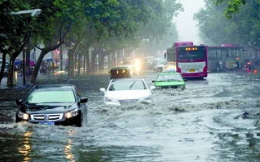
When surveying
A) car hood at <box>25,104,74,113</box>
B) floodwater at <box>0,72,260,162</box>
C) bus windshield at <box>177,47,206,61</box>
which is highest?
bus windshield at <box>177,47,206,61</box>

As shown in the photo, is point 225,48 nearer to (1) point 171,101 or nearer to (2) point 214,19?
(2) point 214,19

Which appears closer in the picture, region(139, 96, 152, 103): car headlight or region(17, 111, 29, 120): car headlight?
region(17, 111, 29, 120): car headlight

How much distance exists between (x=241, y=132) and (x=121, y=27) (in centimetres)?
4035

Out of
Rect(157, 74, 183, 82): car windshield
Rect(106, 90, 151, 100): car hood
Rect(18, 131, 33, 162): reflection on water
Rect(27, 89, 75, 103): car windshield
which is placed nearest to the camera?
Rect(18, 131, 33, 162): reflection on water

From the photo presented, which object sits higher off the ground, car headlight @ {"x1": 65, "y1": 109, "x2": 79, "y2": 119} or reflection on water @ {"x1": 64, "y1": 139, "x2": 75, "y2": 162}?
car headlight @ {"x1": 65, "y1": 109, "x2": 79, "y2": 119}

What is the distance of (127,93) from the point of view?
2528 cm

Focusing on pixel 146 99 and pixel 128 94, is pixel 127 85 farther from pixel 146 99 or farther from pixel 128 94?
pixel 146 99

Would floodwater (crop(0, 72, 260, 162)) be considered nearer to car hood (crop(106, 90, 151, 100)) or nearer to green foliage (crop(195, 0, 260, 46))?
car hood (crop(106, 90, 151, 100))

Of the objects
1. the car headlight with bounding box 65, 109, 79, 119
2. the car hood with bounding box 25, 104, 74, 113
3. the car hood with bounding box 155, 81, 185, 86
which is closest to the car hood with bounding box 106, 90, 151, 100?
the car hood with bounding box 25, 104, 74, 113

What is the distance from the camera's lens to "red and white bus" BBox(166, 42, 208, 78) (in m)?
56.0

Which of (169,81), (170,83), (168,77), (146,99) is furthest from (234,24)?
(146,99)

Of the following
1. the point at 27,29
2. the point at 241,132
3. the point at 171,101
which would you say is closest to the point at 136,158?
the point at 241,132

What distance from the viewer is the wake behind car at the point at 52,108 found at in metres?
17.7

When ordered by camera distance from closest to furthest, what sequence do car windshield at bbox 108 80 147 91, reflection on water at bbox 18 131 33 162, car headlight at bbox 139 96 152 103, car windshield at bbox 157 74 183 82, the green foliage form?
reflection on water at bbox 18 131 33 162, car headlight at bbox 139 96 152 103, car windshield at bbox 108 80 147 91, car windshield at bbox 157 74 183 82, the green foliage
